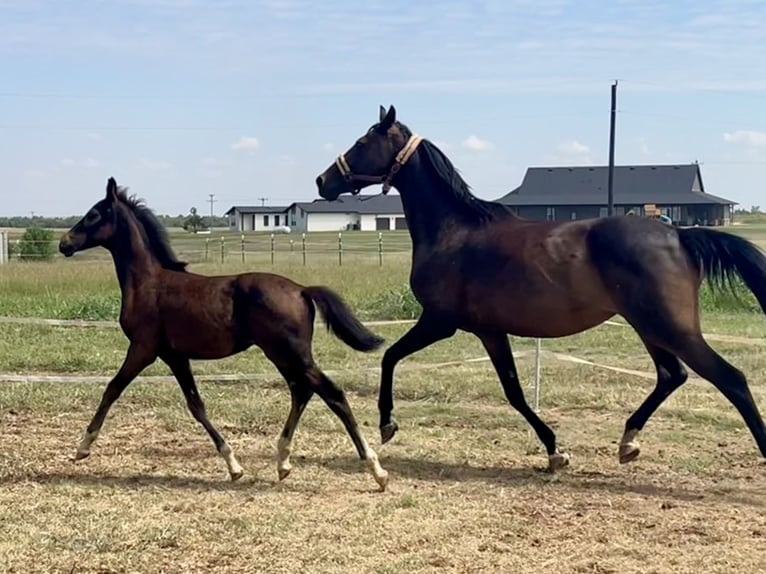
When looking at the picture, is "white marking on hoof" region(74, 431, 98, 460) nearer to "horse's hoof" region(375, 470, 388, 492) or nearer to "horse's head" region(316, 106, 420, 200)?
"horse's hoof" region(375, 470, 388, 492)

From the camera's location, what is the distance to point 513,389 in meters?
6.29

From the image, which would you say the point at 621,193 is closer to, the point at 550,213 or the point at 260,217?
the point at 550,213

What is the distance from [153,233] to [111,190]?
1.26ft

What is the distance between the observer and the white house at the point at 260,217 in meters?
89.1

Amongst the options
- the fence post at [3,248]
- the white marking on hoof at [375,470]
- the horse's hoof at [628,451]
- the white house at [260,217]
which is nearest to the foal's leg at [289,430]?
the white marking on hoof at [375,470]

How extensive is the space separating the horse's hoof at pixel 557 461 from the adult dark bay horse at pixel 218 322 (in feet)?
3.99

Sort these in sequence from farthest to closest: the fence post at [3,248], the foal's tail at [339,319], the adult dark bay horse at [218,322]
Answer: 1. the fence post at [3,248]
2. the foal's tail at [339,319]
3. the adult dark bay horse at [218,322]

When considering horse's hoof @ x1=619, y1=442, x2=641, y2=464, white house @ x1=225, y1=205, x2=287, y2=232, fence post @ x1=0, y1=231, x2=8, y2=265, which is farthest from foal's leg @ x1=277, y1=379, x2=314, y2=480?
white house @ x1=225, y1=205, x2=287, y2=232

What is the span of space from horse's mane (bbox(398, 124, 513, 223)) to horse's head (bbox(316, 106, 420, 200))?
7 cm

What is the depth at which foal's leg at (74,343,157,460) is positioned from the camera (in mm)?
5855

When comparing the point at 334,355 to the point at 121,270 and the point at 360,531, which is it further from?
the point at 360,531

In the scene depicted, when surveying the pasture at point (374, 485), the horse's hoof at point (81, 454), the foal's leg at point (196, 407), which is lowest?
the pasture at point (374, 485)

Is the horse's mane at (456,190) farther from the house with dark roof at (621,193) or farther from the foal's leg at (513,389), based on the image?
the house with dark roof at (621,193)

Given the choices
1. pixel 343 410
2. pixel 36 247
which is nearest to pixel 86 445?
pixel 343 410
